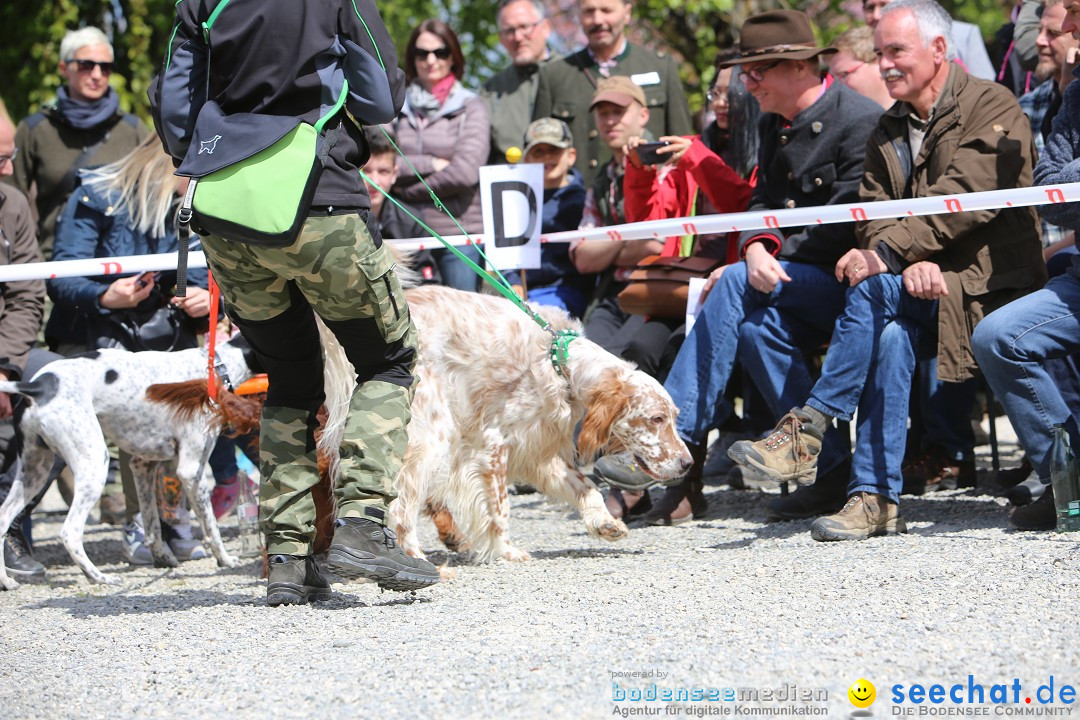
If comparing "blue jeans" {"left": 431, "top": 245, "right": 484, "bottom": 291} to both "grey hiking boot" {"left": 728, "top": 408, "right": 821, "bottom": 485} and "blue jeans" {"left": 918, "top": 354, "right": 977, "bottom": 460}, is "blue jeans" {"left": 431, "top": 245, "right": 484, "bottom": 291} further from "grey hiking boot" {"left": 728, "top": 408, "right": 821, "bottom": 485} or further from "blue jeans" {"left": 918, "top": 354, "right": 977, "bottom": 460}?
"grey hiking boot" {"left": 728, "top": 408, "right": 821, "bottom": 485}

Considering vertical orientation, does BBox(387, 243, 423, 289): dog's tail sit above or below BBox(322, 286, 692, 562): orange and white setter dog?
above

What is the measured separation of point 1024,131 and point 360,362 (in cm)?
314

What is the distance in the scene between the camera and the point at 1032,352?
5156 mm

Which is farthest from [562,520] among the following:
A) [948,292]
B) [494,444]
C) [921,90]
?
[921,90]

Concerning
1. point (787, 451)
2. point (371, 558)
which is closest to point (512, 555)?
point (787, 451)

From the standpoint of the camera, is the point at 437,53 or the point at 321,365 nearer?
the point at 321,365

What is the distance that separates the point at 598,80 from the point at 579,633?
5.15 metres

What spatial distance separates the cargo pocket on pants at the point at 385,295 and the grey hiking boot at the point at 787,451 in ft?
5.41

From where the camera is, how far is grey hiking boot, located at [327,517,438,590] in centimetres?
421

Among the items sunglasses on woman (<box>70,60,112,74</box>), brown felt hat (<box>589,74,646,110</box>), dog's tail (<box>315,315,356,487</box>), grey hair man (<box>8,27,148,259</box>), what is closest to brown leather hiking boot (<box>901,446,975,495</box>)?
brown felt hat (<box>589,74,646,110</box>)

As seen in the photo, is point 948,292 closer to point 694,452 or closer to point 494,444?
point 694,452

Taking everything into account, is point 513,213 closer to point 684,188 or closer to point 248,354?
point 684,188

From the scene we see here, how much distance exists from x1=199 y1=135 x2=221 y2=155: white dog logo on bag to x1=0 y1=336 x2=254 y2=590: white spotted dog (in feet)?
6.45

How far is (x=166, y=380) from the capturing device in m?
6.00
